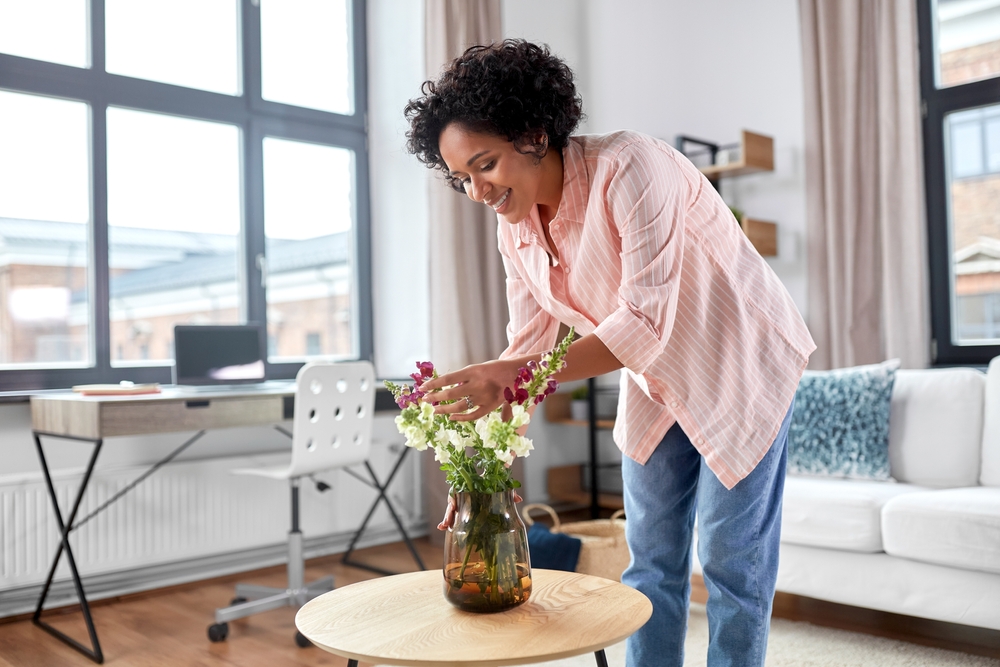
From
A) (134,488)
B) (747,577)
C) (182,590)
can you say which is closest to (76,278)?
(134,488)

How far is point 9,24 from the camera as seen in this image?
3.06m

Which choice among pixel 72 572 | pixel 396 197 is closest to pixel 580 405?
pixel 396 197

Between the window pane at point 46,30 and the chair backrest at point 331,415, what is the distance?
157 cm

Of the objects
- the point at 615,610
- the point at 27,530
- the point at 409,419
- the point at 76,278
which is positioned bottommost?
the point at 27,530

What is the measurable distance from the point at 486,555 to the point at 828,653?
1.47m

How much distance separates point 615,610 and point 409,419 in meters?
0.38

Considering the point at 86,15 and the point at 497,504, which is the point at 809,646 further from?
the point at 86,15

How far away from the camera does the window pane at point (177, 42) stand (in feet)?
11.0

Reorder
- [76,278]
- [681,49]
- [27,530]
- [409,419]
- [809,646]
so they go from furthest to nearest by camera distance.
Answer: [681,49] → [76,278] → [27,530] → [809,646] → [409,419]

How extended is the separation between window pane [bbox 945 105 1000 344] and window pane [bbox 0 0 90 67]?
3269 millimetres

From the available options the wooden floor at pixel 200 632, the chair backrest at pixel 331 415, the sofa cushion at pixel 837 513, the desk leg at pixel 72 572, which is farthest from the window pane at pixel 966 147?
the desk leg at pixel 72 572

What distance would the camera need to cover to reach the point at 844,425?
106 inches

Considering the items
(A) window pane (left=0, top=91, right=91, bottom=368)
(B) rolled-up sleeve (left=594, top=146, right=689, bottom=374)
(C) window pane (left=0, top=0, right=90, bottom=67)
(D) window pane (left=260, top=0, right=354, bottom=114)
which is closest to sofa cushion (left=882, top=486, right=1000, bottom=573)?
(B) rolled-up sleeve (left=594, top=146, right=689, bottom=374)

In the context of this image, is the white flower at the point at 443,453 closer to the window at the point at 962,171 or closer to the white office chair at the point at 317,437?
the white office chair at the point at 317,437
